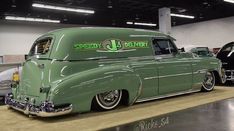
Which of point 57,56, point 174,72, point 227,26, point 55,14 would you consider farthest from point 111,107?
point 227,26

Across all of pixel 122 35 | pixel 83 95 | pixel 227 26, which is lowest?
pixel 83 95

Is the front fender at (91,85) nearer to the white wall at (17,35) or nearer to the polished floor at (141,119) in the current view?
the polished floor at (141,119)

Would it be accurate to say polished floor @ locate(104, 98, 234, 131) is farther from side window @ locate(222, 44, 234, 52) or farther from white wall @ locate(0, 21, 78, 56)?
white wall @ locate(0, 21, 78, 56)

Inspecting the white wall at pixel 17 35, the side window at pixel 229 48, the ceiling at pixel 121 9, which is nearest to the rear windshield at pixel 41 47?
the side window at pixel 229 48

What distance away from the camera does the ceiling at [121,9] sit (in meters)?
15.9

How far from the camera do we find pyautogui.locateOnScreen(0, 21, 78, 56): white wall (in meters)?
21.0

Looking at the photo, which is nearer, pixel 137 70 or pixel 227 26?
pixel 137 70

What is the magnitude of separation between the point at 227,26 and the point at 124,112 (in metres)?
21.6

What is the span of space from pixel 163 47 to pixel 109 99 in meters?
1.89

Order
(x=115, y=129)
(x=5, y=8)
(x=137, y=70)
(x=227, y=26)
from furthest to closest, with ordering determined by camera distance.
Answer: (x=227, y=26), (x=5, y=8), (x=137, y=70), (x=115, y=129)

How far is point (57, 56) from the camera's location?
14.4ft

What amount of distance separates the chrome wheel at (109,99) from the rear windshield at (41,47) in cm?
123

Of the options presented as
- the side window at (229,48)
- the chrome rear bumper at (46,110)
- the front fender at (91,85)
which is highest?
the side window at (229,48)

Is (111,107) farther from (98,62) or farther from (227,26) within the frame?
(227,26)
